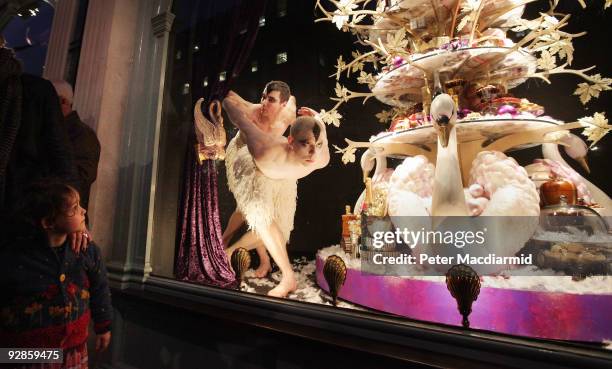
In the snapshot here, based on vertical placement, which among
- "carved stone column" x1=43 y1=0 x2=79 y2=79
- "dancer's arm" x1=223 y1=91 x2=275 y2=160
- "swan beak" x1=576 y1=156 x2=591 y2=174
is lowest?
"swan beak" x1=576 y1=156 x2=591 y2=174

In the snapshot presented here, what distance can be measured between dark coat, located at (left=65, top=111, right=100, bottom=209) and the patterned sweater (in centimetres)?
100

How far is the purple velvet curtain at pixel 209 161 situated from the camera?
2.39m

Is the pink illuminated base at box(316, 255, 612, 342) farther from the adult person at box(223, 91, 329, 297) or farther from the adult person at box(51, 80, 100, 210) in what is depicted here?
the adult person at box(51, 80, 100, 210)

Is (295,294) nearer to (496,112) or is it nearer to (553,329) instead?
(553,329)

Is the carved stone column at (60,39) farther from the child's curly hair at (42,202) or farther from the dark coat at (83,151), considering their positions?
the child's curly hair at (42,202)

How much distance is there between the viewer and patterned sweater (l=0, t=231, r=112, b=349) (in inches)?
46.6

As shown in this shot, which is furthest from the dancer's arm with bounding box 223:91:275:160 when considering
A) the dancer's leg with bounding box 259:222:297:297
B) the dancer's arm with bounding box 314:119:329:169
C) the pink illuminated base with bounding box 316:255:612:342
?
the pink illuminated base with bounding box 316:255:612:342

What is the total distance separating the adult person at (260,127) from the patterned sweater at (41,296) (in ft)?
3.27

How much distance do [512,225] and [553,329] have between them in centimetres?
37

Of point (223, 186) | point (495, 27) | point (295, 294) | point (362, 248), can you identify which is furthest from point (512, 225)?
point (223, 186)

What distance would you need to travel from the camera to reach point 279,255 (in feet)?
6.77

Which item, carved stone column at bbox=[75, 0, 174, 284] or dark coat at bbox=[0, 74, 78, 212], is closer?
dark coat at bbox=[0, 74, 78, 212]

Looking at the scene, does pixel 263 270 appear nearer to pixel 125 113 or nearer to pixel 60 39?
pixel 125 113

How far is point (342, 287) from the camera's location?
1716 mm
